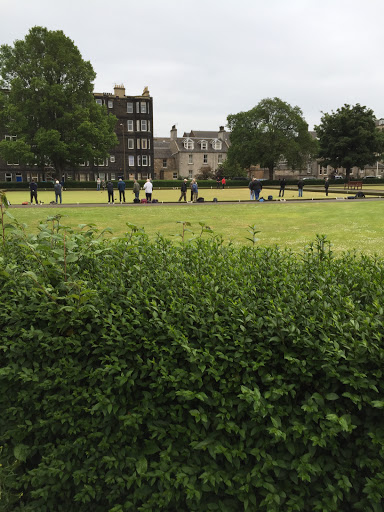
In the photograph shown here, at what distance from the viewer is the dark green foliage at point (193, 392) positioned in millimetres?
2586

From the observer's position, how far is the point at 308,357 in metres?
2.58

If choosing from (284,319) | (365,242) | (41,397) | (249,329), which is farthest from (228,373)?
(365,242)

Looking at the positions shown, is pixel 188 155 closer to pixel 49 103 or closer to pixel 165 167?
pixel 165 167

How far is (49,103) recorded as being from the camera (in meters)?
55.1

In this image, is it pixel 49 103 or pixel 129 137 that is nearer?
pixel 49 103

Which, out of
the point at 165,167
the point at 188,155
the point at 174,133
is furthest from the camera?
Answer: the point at 174,133

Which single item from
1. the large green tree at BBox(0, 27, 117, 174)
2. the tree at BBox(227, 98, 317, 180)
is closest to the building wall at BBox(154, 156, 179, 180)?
the tree at BBox(227, 98, 317, 180)

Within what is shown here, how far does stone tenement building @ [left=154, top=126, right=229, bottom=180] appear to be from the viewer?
99.1 m

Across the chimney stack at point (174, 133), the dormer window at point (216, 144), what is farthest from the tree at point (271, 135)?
the chimney stack at point (174, 133)

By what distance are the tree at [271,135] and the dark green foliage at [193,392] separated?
250ft

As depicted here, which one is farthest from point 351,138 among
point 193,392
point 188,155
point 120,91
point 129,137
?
point 193,392

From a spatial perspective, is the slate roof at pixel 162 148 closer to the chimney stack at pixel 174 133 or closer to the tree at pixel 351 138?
the chimney stack at pixel 174 133

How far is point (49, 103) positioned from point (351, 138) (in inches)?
2060

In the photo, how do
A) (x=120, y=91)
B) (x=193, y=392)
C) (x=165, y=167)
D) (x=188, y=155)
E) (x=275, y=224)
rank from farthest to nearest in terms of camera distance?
(x=165, y=167), (x=188, y=155), (x=120, y=91), (x=275, y=224), (x=193, y=392)
